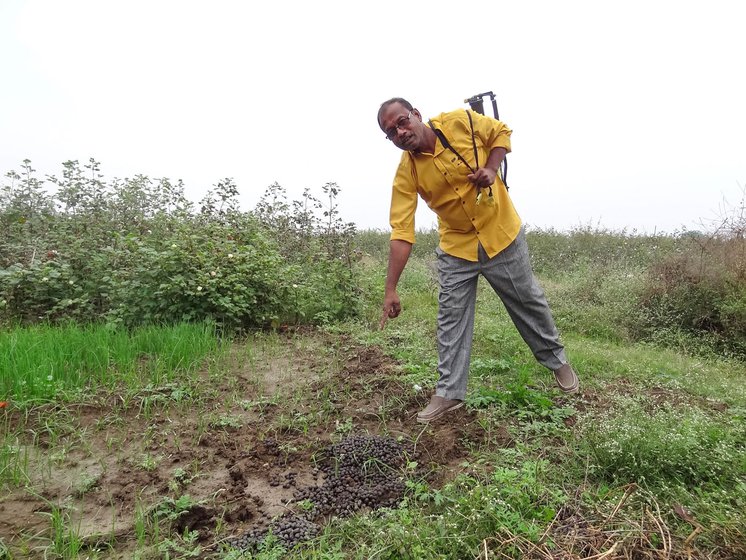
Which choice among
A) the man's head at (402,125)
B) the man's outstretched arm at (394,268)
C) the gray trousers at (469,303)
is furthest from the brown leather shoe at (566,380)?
the man's head at (402,125)

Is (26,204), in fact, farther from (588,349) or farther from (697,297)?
(697,297)

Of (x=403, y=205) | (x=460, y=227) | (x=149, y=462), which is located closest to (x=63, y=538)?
(x=149, y=462)

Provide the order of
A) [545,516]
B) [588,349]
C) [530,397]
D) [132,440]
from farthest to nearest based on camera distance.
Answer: [588,349], [530,397], [132,440], [545,516]

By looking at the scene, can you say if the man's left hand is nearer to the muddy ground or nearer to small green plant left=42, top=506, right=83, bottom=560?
the muddy ground

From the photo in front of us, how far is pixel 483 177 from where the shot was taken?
2.72 metres

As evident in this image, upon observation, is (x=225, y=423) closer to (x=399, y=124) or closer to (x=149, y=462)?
(x=149, y=462)

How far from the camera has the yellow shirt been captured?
281 cm

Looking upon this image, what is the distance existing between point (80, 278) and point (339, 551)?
422cm

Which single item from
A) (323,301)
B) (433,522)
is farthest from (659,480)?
(323,301)

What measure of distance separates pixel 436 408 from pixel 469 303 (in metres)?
0.66

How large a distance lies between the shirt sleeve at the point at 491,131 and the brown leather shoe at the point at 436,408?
1499mm

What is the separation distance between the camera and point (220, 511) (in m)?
2.11

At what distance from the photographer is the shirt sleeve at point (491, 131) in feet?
9.25

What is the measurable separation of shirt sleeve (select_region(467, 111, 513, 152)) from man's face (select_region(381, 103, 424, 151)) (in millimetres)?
324
